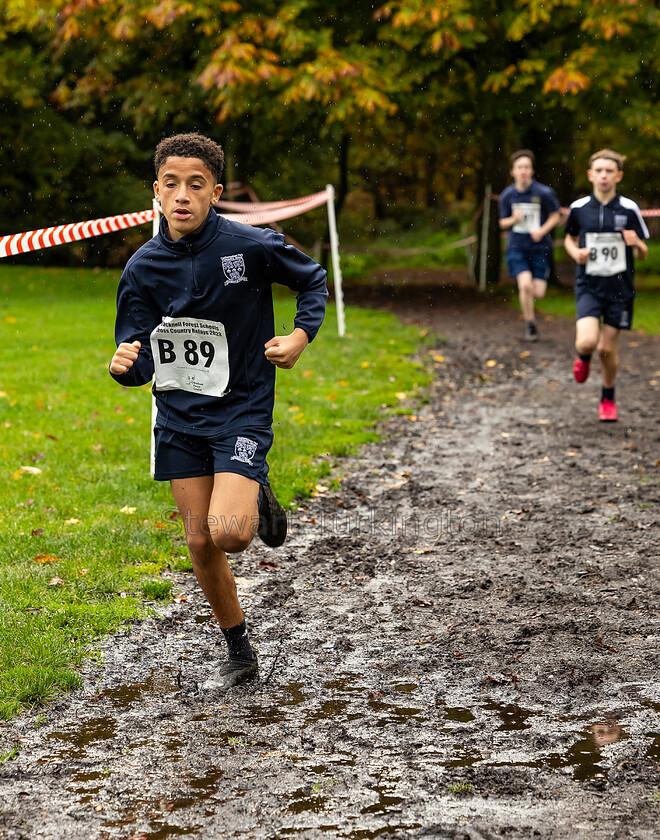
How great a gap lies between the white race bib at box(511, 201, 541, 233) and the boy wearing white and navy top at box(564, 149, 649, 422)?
464cm

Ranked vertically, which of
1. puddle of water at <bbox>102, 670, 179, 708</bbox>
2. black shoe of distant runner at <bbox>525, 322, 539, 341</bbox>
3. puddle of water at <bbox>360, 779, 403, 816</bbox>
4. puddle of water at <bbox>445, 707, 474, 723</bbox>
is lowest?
puddle of water at <bbox>102, 670, 179, 708</bbox>

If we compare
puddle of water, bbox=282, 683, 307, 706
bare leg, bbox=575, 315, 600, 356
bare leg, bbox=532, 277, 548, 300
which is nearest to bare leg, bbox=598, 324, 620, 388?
bare leg, bbox=575, 315, 600, 356

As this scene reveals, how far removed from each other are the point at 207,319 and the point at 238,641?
50.0 inches

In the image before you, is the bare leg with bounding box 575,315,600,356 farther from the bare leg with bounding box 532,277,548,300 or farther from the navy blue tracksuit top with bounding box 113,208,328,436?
the navy blue tracksuit top with bounding box 113,208,328,436

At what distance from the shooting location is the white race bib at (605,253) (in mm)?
8375

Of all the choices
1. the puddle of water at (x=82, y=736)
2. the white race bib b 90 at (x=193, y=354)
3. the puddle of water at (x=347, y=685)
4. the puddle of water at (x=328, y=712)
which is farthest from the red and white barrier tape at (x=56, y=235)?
the puddle of water at (x=328, y=712)

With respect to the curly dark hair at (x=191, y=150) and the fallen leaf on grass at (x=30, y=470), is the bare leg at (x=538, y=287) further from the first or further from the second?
the curly dark hair at (x=191, y=150)

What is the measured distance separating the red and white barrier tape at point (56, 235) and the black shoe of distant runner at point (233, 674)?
109 inches

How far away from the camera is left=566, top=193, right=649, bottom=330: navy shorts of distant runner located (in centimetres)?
837

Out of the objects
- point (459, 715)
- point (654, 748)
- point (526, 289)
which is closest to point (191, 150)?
point (459, 715)

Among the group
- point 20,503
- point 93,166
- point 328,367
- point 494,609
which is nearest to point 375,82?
point 328,367

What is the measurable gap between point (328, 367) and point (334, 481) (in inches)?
172

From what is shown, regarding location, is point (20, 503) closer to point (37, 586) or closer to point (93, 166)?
point (37, 586)

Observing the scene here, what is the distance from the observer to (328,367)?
11.2m
